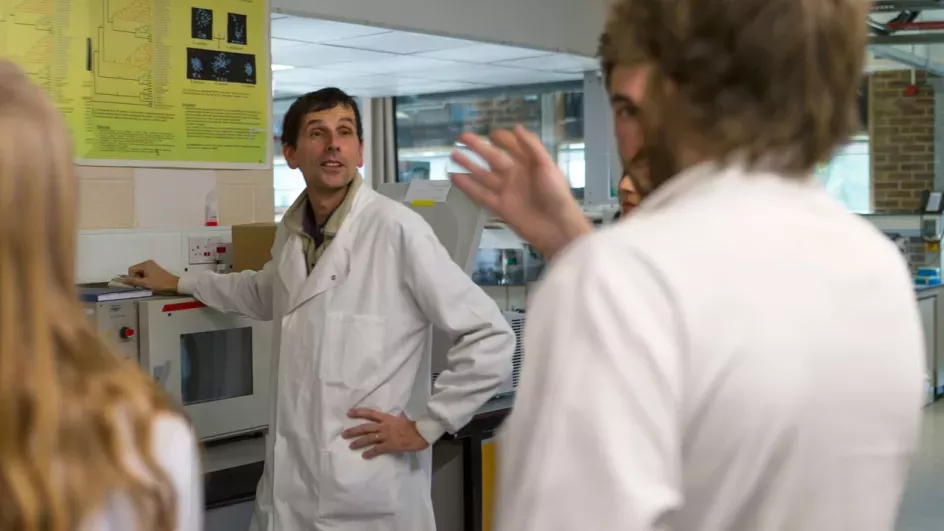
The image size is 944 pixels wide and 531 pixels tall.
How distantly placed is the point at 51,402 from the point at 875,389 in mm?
671

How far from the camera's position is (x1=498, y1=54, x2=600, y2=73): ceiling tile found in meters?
6.11

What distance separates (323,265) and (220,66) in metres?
1.36

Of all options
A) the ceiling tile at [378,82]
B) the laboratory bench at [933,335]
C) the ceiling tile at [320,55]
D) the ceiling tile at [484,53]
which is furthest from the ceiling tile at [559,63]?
the laboratory bench at [933,335]

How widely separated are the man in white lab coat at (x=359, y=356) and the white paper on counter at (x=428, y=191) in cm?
64

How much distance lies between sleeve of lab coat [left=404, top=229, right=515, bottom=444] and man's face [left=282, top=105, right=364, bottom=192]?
0.24 metres

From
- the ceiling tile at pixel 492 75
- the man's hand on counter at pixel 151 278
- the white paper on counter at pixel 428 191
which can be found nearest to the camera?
the man's hand on counter at pixel 151 278

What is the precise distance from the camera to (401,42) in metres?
5.57

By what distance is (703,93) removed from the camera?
0.85m


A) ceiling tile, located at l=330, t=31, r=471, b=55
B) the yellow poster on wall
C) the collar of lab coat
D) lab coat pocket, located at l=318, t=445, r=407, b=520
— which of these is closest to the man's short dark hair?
the collar of lab coat

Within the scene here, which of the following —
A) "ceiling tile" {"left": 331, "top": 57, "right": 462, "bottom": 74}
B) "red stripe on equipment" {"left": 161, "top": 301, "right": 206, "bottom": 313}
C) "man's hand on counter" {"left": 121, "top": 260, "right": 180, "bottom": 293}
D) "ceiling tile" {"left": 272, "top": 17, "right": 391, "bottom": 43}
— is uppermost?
"ceiling tile" {"left": 331, "top": 57, "right": 462, "bottom": 74}

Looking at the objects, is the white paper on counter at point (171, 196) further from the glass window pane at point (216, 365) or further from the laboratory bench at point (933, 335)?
the laboratory bench at point (933, 335)

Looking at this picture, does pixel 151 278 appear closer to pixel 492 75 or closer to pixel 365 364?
pixel 365 364

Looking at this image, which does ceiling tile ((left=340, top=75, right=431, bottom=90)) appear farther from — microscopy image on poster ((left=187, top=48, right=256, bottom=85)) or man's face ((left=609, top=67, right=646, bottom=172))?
man's face ((left=609, top=67, right=646, bottom=172))

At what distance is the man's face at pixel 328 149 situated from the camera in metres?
2.36
